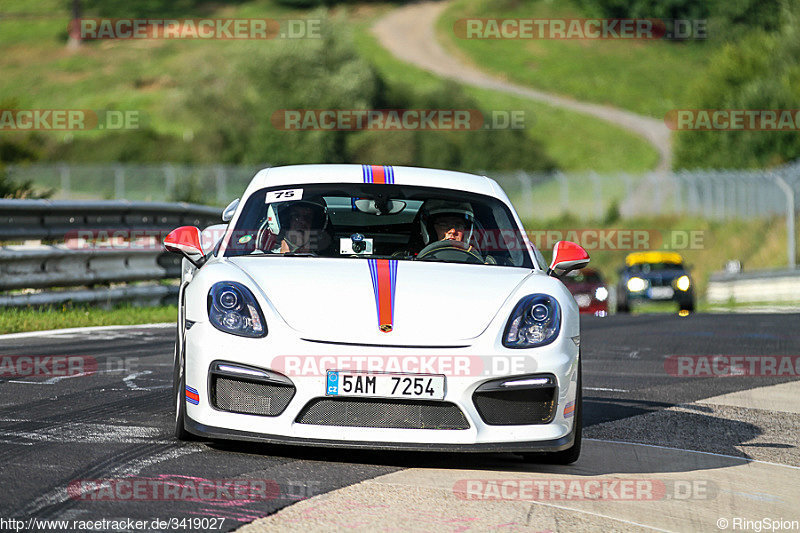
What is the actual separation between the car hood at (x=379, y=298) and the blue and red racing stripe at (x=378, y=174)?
3.23ft

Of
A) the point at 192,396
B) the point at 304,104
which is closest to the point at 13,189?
the point at 192,396

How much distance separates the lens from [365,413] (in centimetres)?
559

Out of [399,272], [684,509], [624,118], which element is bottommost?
[684,509]

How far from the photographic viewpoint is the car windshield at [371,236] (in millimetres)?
6750

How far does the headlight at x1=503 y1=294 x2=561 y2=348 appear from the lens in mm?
5812

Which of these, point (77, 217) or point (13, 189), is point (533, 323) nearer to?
point (77, 217)

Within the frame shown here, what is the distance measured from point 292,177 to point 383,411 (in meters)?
2.08

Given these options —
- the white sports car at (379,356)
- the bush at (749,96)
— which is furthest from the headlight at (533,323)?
the bush at (749,96)

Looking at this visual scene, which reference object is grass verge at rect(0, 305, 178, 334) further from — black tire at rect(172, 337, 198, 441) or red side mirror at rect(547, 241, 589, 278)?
red side mirror at rect(547, 241, 589, 278)

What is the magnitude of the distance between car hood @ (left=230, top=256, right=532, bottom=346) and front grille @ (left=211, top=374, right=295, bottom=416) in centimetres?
28

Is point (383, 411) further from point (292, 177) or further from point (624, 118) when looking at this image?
point (624, 118)

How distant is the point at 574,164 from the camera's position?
74.9 m

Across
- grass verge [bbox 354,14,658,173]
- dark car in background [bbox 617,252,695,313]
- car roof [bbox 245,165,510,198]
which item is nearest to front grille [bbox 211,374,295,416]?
car roof [bbox 245,165,510,198]

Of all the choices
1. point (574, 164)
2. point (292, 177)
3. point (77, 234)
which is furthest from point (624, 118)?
point (292, 177)
